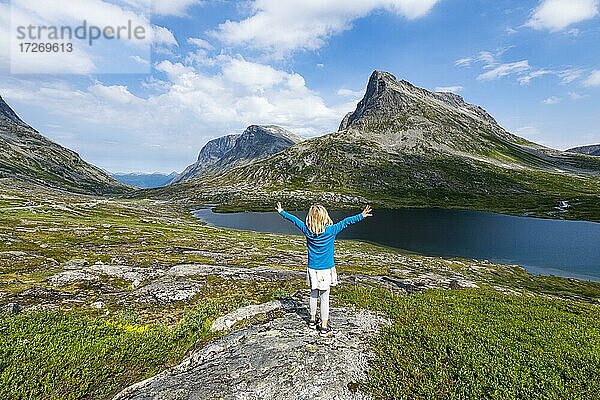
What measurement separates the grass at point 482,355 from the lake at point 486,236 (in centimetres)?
6860

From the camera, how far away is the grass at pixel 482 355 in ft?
33.8

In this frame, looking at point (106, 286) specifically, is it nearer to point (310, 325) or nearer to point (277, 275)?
point (277, 275)

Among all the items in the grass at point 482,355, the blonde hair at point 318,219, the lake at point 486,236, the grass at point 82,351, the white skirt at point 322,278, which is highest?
the blonde hair at point 318,219

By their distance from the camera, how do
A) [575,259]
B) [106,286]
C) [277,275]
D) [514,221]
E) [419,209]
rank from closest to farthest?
[106,286], [277,275], [575,259], [514,221], [419,209]

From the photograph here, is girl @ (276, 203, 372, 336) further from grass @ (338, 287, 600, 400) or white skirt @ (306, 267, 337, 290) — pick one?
grass @ (338, 287, 600, 400)

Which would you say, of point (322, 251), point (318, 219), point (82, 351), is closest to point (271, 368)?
point (322, 251)

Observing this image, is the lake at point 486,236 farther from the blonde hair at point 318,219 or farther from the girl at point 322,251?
the blonde hair at point 318,219

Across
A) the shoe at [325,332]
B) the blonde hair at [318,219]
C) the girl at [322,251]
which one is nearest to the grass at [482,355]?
the shoe at [325,332]

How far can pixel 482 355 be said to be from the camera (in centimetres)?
1188

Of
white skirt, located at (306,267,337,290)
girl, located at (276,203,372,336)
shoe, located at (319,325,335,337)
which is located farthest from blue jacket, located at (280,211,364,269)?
shoe, located at (319,325,335,337)

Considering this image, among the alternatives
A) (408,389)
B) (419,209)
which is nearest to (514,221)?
(419,209)

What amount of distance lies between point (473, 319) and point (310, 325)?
7.79m

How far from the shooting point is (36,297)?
62.0 ft

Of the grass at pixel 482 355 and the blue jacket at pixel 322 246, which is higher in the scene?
the blue jacket at pixel 322 246
